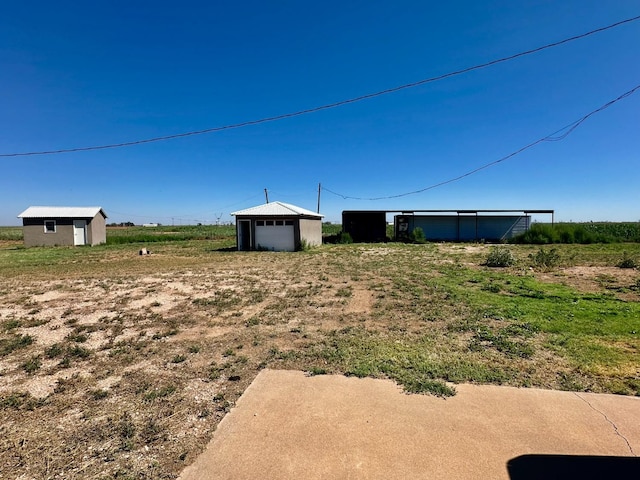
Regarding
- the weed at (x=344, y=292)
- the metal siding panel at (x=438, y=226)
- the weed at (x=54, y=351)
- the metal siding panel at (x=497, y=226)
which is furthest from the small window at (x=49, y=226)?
the metal siding panel at (x=497, y=226)

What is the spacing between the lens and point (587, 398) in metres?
3.02

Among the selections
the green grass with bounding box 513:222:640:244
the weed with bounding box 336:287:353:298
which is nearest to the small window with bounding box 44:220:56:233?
the weed with bounding box 336:287:353:298

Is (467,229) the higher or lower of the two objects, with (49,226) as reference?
lower

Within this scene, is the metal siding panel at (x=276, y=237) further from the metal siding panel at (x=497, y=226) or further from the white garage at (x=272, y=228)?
the metal siding panel at (x=497, y=226)

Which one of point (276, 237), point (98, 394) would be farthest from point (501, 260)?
point (98, 394)

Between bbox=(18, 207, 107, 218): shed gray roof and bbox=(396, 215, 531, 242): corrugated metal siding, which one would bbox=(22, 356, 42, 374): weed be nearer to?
bbox=(18, 207, 107, 218): shed gray roof

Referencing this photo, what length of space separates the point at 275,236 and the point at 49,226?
58.7 feet

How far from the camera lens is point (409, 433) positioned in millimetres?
2533

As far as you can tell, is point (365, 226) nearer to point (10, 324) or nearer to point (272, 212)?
point (272, 212)

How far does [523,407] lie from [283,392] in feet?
6.96

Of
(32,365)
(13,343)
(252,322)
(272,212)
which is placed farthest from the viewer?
(272,212)

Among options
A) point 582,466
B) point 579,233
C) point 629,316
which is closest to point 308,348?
point 582,466

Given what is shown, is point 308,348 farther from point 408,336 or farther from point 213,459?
point 213,459

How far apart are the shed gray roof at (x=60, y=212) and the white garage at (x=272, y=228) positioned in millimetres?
13423
